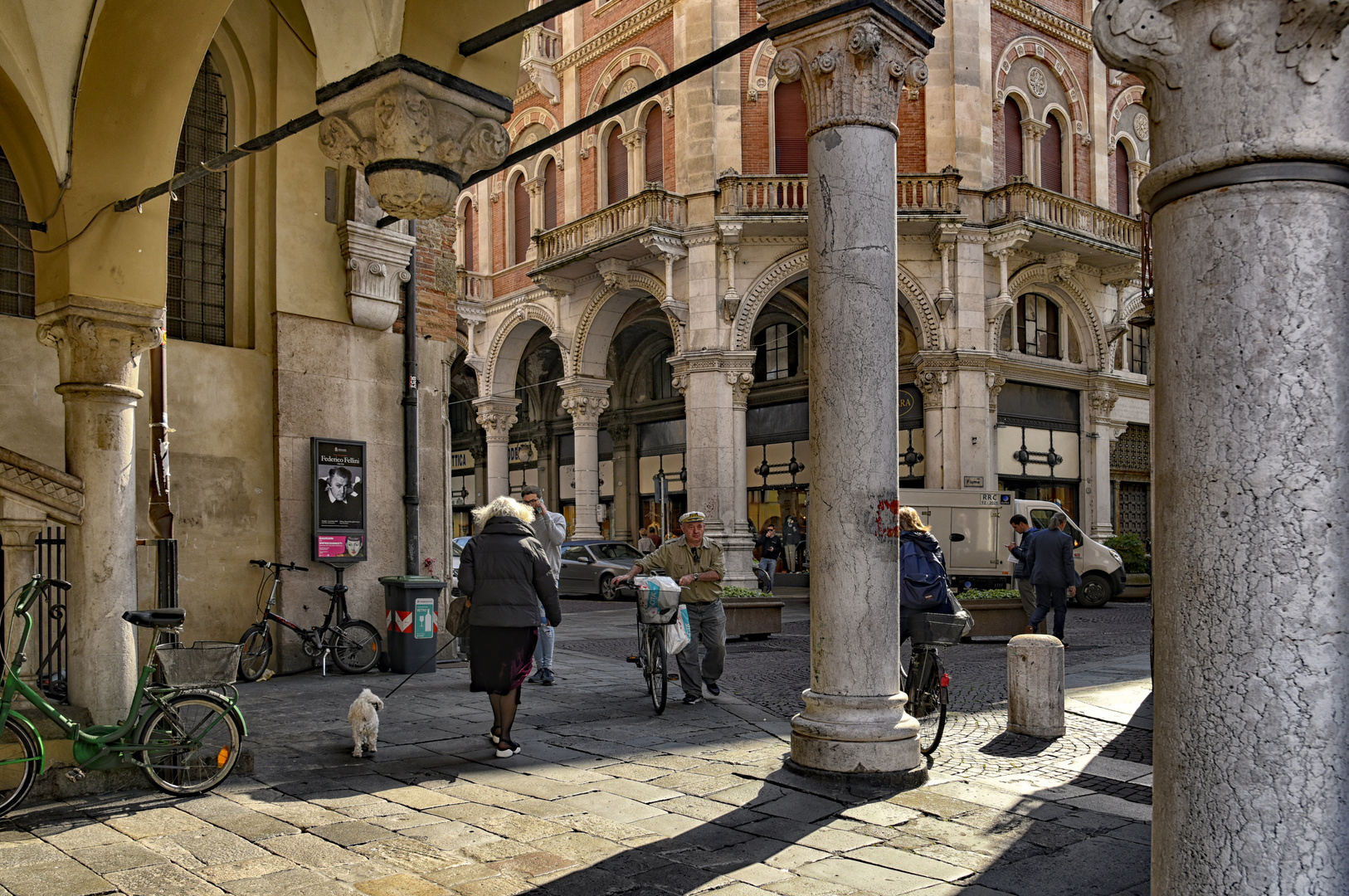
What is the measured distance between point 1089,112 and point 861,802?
25648 millimetres

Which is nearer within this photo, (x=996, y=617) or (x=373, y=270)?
(x=373, y=270)

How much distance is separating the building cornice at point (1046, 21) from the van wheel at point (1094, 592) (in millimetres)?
13158

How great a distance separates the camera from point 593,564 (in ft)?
82.9

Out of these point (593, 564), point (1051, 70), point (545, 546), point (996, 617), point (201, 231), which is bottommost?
point (996, 617)

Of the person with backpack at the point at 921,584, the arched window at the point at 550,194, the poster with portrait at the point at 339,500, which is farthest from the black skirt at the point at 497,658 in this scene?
the arched window at the point at 550,194

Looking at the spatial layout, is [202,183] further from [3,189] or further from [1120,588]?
[1120,588]

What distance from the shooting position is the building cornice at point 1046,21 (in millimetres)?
25469

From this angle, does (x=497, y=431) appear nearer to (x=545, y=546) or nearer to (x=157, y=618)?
(x=545, y=546)

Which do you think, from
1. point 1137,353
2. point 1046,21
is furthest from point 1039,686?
point 1137,353

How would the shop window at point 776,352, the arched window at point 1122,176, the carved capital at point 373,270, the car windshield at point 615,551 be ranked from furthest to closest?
the arched window at point 1122,176
the shop window at point 776,352
the car windshield at point 615,551
the carved capital at point 373,270

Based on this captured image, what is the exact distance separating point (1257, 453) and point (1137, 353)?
29.6 meters

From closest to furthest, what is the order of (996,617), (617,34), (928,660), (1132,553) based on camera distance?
(928,660) → (996,617) → (1132,553) → (617,34)

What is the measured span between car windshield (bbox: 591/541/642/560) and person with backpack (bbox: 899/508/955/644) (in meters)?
17.8

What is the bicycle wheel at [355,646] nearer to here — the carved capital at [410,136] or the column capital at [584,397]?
the carved capital at [410,136]
